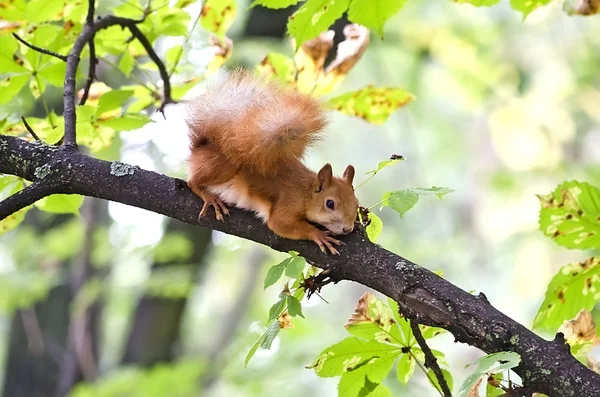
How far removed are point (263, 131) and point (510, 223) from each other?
6.84m

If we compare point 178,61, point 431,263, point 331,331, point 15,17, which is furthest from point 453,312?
point 431,263

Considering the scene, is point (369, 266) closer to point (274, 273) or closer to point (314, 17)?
point (274, 273)

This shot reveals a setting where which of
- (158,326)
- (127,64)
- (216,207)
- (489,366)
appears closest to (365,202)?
(158,326)

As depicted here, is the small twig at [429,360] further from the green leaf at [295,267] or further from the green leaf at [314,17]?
the green leaf at [314,17]

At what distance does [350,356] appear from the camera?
151 cm

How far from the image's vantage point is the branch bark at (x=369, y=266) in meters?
1.29

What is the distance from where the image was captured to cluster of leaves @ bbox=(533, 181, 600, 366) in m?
1.54

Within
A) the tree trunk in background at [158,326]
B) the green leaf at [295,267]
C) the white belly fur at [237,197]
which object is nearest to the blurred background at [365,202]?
the tree trunk in background at [158,326]

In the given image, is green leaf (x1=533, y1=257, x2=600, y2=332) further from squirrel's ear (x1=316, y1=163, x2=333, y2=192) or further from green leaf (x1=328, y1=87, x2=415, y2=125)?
squirrel's ear (x1=316, y1=163, x2=333, y2=192)

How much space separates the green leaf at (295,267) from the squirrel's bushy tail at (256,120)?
1.68 feet

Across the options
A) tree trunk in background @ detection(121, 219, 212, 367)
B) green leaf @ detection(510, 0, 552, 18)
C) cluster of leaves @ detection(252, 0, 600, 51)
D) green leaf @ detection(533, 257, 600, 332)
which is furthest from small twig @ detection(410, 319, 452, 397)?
tree trunk in background @ detection(121, 219, 212, 367)

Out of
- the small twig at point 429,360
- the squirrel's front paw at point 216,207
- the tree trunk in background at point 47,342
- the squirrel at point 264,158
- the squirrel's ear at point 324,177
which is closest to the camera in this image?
the small twig at point 429,360

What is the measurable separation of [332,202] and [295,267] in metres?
0.85

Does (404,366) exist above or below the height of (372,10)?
below
